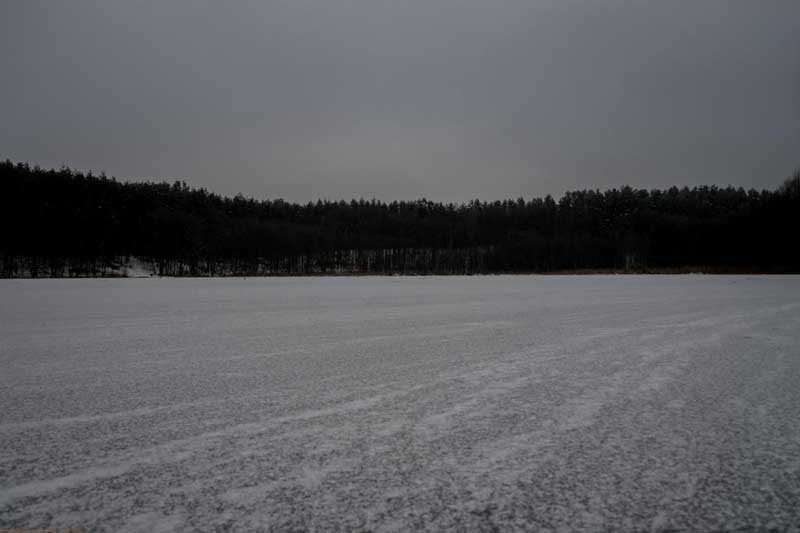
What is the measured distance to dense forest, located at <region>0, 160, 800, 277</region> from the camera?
2322 inches

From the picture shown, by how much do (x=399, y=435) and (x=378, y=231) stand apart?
111 meters

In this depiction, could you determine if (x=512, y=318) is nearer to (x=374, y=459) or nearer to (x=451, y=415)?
(x=451, y=415)

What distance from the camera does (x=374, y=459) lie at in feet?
7.22

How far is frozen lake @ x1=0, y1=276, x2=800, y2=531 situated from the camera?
67.8 inches

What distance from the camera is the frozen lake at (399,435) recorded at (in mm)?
1723

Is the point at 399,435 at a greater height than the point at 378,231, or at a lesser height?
lesser

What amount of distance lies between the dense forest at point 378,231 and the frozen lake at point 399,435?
57.6m

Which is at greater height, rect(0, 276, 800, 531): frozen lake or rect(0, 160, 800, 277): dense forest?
rect(0, 160, 800, 277): dense forest

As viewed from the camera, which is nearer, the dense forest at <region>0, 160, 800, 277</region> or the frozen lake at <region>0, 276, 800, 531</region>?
the frozen lake at <region>0, 276, 800, 531</region>

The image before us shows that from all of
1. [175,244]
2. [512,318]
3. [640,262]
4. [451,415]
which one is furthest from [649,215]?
[451,415]

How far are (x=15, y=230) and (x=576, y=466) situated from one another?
252 ft

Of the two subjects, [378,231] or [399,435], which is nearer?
[399,435]

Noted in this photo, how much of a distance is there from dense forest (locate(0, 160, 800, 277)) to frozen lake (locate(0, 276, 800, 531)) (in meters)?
57.6

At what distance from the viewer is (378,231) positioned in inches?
4459
